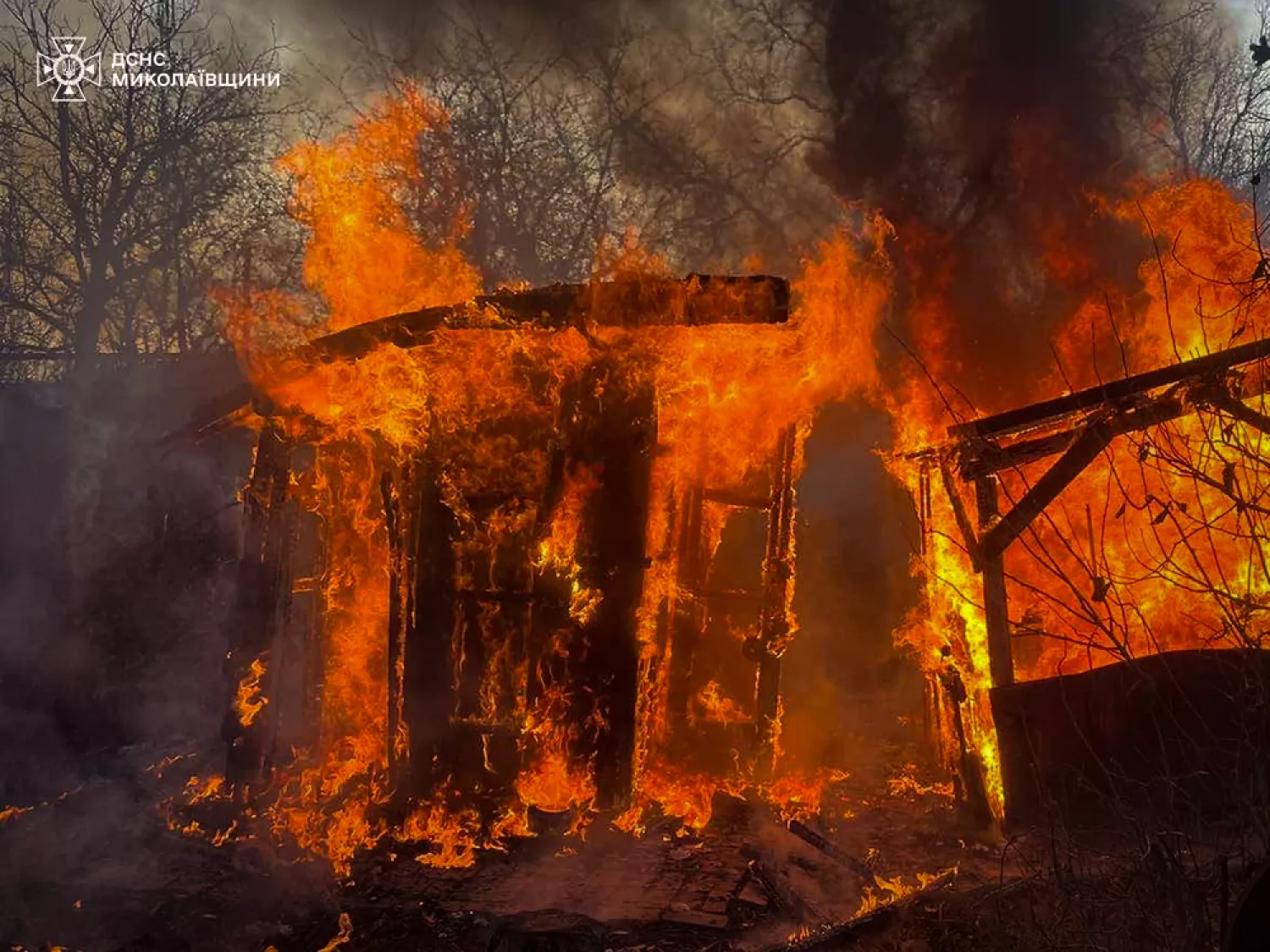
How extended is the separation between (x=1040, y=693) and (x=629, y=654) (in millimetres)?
3753

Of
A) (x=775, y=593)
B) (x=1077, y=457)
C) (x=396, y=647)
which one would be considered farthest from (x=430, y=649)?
(x=1077, y=457)

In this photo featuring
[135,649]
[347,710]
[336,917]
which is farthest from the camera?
[135,649]

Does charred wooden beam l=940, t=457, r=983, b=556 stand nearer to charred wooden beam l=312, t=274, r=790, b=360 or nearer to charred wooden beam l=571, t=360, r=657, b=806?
charred wooden beam l=312, t=274, r=790, b=360

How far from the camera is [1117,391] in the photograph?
6934mm

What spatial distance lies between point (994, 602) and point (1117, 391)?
2300 millimetres

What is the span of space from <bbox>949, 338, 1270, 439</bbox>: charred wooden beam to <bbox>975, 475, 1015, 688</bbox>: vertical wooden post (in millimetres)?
551

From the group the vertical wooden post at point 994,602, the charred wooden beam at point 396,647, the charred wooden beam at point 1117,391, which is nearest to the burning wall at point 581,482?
the charred wooden beam at point 396,647

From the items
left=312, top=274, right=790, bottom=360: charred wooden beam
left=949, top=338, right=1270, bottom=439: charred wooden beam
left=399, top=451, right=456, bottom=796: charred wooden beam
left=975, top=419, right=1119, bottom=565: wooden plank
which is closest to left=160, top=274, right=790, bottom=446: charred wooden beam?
left=312, top=274, right=790, bottom=360: charred wooden beam

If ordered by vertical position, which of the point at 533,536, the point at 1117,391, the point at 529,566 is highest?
the point at 1117,391

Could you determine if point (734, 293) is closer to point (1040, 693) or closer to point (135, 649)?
point (1040, 693)

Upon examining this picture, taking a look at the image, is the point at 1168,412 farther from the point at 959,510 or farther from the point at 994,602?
the point at 994,602

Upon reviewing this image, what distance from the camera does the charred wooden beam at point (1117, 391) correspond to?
647 centimetres

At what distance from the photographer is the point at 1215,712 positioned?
7.02 m

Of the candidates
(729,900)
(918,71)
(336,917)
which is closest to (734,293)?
(729,900)
